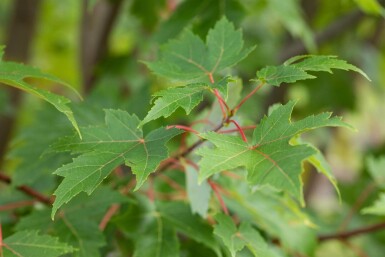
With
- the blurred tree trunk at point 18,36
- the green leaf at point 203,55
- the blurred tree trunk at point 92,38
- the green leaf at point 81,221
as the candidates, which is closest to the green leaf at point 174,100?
the green leaf at point 203,55

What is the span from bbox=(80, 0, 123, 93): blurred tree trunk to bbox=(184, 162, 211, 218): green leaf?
0.80 m

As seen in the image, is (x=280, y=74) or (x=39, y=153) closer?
(x=280, y=74)

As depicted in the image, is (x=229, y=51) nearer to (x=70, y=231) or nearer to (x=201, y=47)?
(x=201, y=47)

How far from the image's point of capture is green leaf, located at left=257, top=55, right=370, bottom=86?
28.4 inches

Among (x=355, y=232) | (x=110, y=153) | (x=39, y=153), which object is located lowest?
(x=355, y=232)

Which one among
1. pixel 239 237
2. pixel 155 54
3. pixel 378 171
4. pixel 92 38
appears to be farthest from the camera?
pixel 92 38

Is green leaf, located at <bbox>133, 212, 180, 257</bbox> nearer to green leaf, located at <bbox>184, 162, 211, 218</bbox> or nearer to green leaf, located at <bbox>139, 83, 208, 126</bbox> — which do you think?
green leaf, located at <bbox>184, 162, 211, 218</bbox>

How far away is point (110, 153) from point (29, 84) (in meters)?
0.13

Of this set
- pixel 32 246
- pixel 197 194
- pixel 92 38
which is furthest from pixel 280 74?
pixel 92 38

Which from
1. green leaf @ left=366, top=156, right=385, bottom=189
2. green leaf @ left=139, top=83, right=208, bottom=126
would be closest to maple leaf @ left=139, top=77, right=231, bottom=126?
green leaf @ left=139, top=83, right=208, bottom=126

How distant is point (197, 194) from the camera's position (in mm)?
901

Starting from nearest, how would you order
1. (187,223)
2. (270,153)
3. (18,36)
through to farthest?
(270,153)
(187,223)
(18,36)

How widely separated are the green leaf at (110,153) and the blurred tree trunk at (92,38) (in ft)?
2.92

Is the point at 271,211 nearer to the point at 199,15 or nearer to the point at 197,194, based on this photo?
the point at 197,194
